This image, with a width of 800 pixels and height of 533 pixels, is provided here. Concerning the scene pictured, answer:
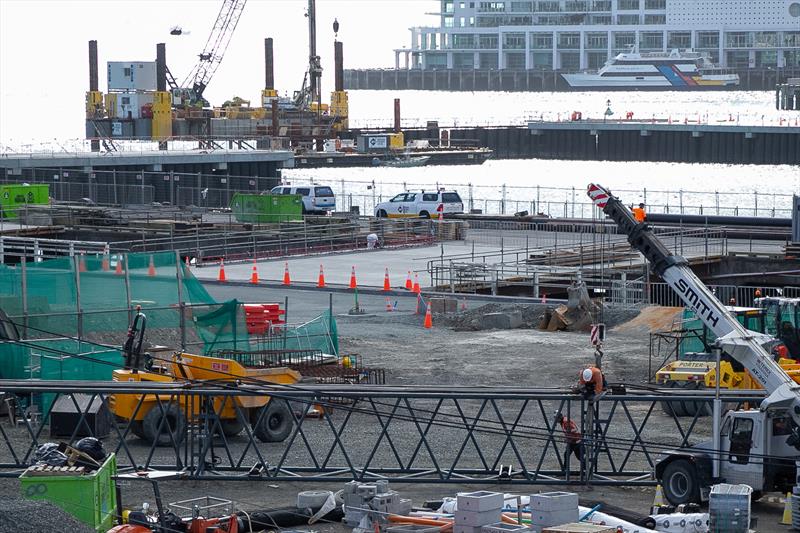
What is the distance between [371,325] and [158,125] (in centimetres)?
9209

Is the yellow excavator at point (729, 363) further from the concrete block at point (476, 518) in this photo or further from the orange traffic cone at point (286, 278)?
the orange traffic cone at point (286, 278)

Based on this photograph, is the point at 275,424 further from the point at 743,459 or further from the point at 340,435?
the point at 743,459

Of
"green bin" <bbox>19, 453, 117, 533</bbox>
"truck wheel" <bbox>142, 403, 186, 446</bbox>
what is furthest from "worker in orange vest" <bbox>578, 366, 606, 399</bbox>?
"green bin" <bbox>19, 453, 117, 533</bbox>

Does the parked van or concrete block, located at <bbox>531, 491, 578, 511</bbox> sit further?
the parked van

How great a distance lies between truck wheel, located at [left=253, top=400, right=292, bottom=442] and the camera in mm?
24062

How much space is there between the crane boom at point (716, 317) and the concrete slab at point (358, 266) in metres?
23.8

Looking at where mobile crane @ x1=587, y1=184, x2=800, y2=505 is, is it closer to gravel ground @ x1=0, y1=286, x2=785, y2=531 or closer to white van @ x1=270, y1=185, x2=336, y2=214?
gravel ground @ x1=0, y1=286, x2=785, y2=531

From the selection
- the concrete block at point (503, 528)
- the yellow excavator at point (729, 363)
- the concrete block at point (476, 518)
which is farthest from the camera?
the yellow excavator at point (729, 363)

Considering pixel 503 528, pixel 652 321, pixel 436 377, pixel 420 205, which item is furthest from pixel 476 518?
pixel 420 205

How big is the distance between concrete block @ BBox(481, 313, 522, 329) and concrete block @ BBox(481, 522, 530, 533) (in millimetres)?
19691

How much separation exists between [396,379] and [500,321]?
298 inches

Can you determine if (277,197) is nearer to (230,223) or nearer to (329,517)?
(230,223)

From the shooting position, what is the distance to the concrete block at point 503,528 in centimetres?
1703

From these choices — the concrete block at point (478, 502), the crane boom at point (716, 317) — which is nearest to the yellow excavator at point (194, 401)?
the concrete block at point (478, 502)
